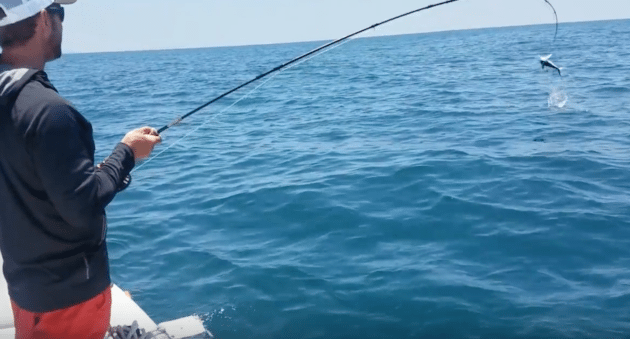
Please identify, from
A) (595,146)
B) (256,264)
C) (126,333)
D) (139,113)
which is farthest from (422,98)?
(126,333)

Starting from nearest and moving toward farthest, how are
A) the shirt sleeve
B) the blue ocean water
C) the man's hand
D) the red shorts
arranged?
the shirt sleeve < the red shorts < the man's hand < the blue ocean water

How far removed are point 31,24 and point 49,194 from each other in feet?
2.04

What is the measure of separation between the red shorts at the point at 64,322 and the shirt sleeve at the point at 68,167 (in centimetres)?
41

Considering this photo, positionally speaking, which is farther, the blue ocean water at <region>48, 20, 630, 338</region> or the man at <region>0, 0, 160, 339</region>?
the blue ocean water at <region>48, 20, 630, 338</region>

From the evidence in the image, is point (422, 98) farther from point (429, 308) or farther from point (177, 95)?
point (429, 308)

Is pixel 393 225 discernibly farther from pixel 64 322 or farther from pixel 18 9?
pixel 18 9

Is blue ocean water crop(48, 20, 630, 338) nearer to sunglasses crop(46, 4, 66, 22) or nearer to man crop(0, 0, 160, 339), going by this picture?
man crop(0, 0, 160, 339)

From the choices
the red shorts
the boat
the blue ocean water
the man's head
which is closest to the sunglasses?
the man's head

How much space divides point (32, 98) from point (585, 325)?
13.7 ft

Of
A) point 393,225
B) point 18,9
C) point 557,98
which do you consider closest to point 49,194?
A: point 18,9

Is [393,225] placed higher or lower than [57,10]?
lower

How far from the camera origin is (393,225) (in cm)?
628

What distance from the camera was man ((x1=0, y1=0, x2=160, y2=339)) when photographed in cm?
181

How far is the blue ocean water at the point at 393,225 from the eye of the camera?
4.62m
